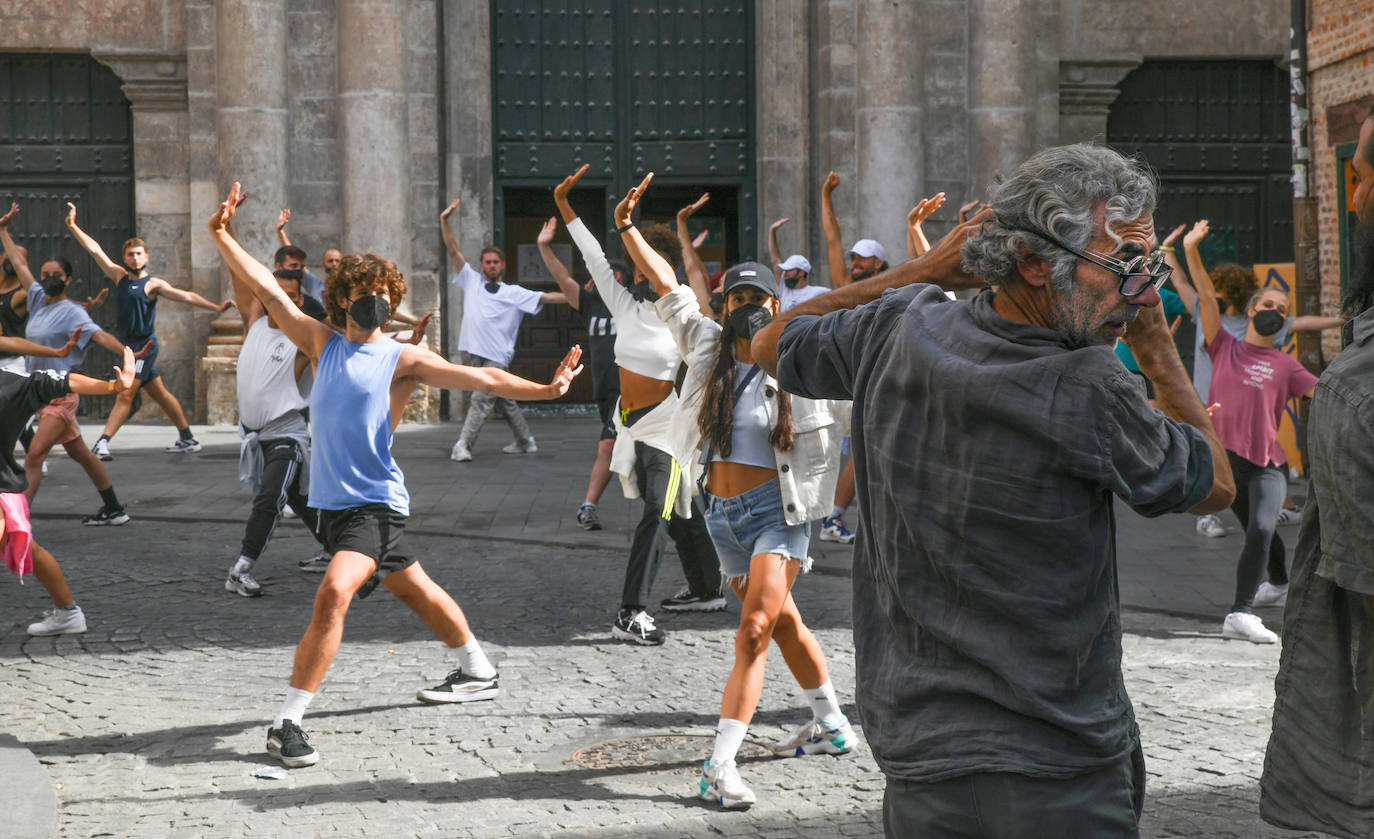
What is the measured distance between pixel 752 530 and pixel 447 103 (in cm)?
1438

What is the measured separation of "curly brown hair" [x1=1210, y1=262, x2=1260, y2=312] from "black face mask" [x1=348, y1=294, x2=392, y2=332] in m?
5.64

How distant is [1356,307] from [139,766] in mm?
4366

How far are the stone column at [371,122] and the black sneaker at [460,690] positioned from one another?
11850mm

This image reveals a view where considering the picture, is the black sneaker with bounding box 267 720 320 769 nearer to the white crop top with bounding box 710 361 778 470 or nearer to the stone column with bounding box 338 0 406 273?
the white crop top with bounding box 710 361 778 470

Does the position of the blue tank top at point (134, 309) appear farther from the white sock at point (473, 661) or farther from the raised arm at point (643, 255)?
the raised arm at point (643, 255)

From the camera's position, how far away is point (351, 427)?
20.0 ft

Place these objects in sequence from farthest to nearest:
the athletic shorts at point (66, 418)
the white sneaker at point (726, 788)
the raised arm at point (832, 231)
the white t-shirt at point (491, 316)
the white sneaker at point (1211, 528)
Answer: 1. the white t-shirt at point (491, 316)
2. the white sneaker at point (1211, 528)
3. the athletic shorts at point (66, 418)
4. the raised arm at point (832, 231)
5. the white sneaker at point (726, 788)

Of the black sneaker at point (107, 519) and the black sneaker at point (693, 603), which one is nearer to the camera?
the black sneaker at point (693, 603)

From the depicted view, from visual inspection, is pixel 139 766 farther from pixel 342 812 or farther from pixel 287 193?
pixel 287 193

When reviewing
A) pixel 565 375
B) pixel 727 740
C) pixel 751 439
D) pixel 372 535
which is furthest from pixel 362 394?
pixel 727 740

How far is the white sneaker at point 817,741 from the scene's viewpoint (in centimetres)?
572

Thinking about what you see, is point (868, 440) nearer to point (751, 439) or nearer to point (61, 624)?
point (751, 439)

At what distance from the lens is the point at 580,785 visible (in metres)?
5.39

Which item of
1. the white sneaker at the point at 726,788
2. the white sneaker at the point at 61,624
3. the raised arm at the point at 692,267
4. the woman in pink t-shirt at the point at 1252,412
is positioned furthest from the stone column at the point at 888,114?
the white sneaker at the point at 726,788
